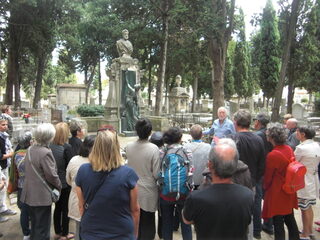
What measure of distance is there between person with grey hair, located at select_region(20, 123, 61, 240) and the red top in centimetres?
261

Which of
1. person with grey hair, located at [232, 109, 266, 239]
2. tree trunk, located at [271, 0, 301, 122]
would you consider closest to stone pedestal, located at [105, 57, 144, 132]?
tree trunk, located at [271, 0, 301, 122]

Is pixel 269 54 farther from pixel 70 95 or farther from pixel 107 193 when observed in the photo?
pixel 107 193

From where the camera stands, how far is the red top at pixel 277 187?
12.0 feet

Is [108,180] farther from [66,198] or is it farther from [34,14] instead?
[34,14]

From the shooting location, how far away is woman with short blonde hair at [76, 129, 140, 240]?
246cm

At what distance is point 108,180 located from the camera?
8.09ft

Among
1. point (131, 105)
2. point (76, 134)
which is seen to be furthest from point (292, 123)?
point (131, 105)

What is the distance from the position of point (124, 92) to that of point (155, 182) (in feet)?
34.5

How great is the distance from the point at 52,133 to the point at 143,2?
57.6ft

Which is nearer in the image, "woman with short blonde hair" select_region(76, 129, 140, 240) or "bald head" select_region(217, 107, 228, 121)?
"woman with short blonde hair" select_region(76, 129, 140, 240)

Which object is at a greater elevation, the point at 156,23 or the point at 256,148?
the point at 156,23

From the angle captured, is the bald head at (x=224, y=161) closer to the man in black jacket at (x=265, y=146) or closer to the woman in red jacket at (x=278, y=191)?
the woman in red jacket at (x=278, y=191)

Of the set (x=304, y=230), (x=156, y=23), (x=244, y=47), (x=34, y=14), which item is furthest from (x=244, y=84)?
(x=304, y=230)

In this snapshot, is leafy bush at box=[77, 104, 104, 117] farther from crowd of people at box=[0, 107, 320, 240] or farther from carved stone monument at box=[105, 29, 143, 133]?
crowd of people at box=[0, 107, 320, 240]
